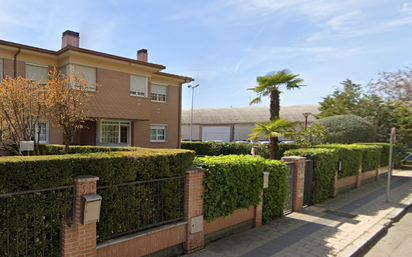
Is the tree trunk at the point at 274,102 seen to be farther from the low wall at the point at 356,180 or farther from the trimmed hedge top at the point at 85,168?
the trimmed hedge top at the point at 85,168

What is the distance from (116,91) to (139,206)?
13.0 meters

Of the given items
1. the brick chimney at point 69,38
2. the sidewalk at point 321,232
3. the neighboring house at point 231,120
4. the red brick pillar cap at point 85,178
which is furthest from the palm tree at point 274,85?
the neighboring house at point 231,120

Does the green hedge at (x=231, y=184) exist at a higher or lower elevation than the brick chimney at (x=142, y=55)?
lower

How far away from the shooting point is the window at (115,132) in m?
16.9

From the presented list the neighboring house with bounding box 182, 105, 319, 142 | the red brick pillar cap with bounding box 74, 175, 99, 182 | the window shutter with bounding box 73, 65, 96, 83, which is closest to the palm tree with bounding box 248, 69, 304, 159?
the red brick pillar cap with bounding box 74, 175, 99, 182

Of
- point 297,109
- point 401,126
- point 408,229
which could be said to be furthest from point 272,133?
point 297,109

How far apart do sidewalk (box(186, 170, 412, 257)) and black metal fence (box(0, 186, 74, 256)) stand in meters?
2.37

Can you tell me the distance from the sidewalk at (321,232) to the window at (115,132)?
13179 millimetres

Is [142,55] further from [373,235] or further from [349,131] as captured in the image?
[373,235]

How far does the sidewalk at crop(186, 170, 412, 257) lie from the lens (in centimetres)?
491

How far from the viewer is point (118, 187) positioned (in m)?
3.95

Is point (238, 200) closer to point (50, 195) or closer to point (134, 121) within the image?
point (50, 195)

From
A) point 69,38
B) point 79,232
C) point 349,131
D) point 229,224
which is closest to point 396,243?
point 229,224

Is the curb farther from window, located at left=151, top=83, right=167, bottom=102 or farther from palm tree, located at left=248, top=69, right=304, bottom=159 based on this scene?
window, located at left=151, top=83, right=167, bottom=102
